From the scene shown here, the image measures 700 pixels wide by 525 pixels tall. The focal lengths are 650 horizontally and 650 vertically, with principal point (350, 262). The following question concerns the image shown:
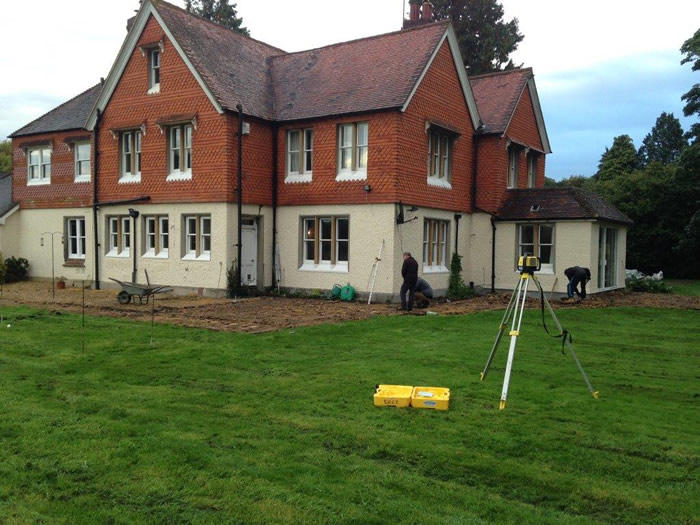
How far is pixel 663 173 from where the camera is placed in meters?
40.0

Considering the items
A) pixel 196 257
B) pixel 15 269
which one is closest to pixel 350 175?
pixel 196 257

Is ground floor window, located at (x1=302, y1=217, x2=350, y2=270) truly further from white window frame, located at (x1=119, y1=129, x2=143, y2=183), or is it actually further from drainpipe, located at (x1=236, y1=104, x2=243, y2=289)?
white window frame, located at (x1=119, y1=129, x2=143, y2=183)

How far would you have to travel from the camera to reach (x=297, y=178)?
77.0 ft

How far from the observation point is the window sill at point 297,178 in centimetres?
2328

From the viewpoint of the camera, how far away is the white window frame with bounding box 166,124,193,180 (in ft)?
77.4

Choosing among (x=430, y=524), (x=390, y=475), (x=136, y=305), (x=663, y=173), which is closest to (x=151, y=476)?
(x=390, y=475)

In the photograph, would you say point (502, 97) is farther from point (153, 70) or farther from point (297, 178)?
point (153, 70)

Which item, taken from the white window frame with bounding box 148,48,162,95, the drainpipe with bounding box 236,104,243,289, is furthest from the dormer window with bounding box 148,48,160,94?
the drainpipe with bounding box 236,104,243,289

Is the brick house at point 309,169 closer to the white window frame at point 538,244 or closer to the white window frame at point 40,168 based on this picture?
the white window frame at point 538,244

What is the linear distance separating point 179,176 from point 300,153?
4489 mm

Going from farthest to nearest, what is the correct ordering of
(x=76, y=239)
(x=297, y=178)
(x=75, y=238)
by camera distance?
(x=75, y=238) < (x=76, y=239) < (x=297, y=178)

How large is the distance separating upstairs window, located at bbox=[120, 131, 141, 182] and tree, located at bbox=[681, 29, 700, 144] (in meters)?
24.5

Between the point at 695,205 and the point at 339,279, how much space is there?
81.9 ft

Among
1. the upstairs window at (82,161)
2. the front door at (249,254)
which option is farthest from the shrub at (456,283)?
the upstairs window at (82,161)
